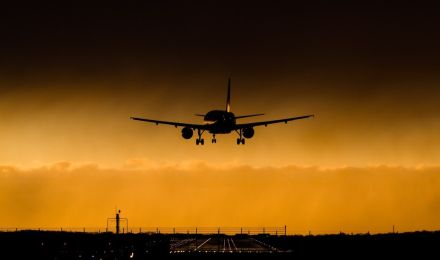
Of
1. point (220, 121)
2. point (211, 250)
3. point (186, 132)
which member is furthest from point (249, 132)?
point (211, 250)

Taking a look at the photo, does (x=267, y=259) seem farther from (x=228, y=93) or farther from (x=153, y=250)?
(x=228, y=93)

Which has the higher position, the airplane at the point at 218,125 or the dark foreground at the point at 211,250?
the airplane at the point at 218,125

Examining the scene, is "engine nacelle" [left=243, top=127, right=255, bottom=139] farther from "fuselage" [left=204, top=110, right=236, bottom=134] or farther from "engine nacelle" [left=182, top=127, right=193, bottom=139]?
"engine nacelle" [left=182, top=127, right=193, bottom=139]

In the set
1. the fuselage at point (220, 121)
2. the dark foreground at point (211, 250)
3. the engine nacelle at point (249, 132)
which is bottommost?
the dark foreground at point (211, 250)

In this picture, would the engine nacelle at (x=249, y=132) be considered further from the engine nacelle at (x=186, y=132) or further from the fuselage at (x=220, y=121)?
the engine nacelle at (x=186, y=132)

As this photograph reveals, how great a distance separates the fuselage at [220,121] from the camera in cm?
10312

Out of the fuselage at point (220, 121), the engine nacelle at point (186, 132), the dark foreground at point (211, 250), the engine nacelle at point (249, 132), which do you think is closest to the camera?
the dark foreground at point (211, 250)

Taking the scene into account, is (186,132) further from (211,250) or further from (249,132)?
(211,250)

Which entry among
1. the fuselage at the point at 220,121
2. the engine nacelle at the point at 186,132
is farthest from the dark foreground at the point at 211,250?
the fuselage at the point at 220,121

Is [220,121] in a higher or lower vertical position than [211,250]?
higher

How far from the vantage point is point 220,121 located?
103125 millimetres

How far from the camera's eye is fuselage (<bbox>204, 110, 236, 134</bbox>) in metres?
103

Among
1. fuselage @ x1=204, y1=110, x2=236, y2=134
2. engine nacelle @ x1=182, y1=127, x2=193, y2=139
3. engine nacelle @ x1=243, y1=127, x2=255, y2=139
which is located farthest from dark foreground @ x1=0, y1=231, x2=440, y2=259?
fuselage @ x1=204, y1=110, x2=236, y2=134

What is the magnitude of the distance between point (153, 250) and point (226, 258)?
19.0m
